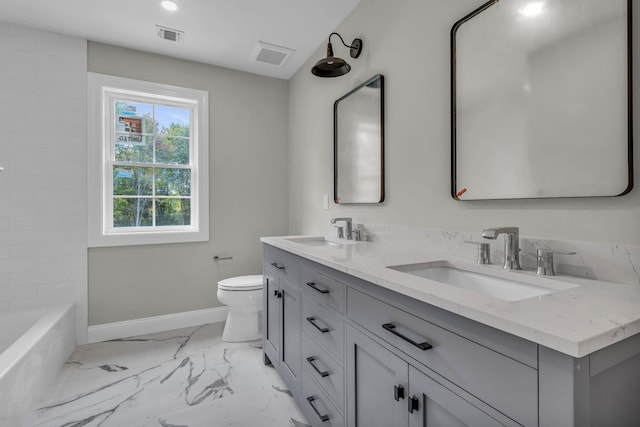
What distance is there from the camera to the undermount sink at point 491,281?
96 centimetres

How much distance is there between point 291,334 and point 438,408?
106 cm

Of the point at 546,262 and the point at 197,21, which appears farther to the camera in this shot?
the point at 197,21

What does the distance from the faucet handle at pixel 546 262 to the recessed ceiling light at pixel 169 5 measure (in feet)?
8.28

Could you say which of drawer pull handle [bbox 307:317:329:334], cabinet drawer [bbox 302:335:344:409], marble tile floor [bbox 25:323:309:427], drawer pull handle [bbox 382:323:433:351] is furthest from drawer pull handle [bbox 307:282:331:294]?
marble tile floor [bbox 25:323:309:427]

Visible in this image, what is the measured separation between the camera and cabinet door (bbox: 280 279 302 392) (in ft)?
5.37

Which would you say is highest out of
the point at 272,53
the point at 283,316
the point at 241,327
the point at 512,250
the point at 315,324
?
the point at 272,53

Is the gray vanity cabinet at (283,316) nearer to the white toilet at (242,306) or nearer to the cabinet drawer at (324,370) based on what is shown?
the cabinet drawer at (324,370)

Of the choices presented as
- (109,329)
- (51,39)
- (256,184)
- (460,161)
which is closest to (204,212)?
(256,184)

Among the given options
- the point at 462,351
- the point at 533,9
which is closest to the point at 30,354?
the point at 462,351

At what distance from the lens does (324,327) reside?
1354mm

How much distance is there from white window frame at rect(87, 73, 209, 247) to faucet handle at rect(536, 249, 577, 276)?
2623 millimetres

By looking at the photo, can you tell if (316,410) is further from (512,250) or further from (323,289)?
(512,250)

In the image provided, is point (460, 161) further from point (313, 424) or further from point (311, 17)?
point (311, 17)

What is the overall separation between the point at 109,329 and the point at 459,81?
3.08m
